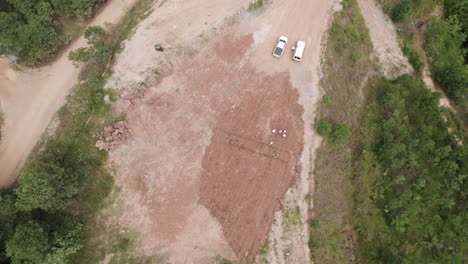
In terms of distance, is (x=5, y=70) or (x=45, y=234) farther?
(x=5, y=70)

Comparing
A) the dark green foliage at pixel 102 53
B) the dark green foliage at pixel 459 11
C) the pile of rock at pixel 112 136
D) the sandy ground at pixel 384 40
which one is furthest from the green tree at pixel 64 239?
the dark green foliage at pixel 459 11

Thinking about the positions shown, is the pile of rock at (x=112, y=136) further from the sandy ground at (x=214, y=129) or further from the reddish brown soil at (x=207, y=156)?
the reddish brown soil at (x=207, y=156)

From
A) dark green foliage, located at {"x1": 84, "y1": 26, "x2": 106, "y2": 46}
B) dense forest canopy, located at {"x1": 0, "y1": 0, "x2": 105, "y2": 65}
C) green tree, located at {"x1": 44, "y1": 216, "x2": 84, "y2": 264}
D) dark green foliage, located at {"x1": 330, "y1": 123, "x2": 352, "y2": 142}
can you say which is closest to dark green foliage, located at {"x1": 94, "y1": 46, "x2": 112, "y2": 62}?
dark green foliage, located at {"x1": 84, "y1": 26, "x2": 106, "y2": 46}

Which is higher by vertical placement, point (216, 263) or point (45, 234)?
point (45, 234)

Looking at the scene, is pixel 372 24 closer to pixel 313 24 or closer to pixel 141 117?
pixel 313 24

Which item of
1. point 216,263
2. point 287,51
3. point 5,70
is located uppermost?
point 287,51

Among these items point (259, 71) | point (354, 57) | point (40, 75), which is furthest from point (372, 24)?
point (40, 75)
